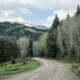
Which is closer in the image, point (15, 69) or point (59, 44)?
point (15, 69)

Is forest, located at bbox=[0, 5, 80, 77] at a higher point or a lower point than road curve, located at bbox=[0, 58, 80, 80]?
higher

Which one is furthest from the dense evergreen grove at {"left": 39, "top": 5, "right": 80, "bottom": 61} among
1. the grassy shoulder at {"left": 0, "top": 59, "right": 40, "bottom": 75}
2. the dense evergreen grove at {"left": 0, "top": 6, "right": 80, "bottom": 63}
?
the grassy shoulder at {"left": 0, "top": 59, "right": 40, "bottom": 75}

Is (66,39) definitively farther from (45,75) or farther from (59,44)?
(45,75)

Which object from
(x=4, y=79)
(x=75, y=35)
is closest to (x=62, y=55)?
(x=75, y=35)

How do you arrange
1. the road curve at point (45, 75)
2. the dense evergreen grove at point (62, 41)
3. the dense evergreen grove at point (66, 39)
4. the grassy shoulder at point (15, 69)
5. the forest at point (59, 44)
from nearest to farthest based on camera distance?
the road curve at point (45, 75) → the grassy shoulder at point (15, 69) → the dense evergreen grove at point (66, 39) → the dense evergreen grove at point (62, 41) → the forest at point (59, 44)

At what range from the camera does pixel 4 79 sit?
2566 cm

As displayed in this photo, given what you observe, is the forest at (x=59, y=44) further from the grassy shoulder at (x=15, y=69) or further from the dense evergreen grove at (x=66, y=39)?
the grassy shoulder at (x=15, y=69)

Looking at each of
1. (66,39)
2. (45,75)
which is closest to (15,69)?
(45,75)

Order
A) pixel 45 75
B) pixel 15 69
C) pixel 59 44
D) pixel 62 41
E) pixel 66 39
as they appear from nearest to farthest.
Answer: pixel 45 75
pixel 15 69
pixel 66 39
pixel 62 41
pixel 59 44

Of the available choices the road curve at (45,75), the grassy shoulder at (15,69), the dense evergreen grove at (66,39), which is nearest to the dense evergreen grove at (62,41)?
the dense evergreen grove at (66,39)

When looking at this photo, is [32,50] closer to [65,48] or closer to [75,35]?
[65,48]

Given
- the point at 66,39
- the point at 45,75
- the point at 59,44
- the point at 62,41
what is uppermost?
the point at 66,39

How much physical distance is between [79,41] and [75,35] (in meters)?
3.38

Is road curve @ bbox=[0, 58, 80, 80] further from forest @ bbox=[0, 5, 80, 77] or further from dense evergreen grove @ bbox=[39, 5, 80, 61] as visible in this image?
dense evergreen grove @ bbox=[39, 5, 80, 61]
